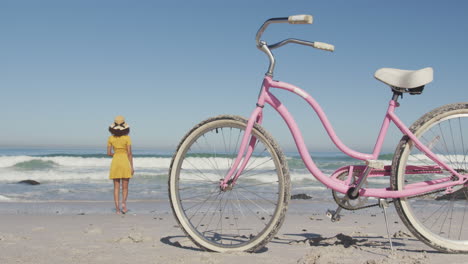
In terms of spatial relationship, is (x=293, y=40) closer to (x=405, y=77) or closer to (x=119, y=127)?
(x=405, y=77)

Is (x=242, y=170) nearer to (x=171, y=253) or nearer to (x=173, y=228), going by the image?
(x=171, y=253)

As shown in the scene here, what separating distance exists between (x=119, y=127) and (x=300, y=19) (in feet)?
15.2

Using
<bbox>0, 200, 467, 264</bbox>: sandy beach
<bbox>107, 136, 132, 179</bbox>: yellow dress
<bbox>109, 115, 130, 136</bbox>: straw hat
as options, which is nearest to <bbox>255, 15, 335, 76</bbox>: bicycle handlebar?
<bbox>0, 200, 467, 264</bbox>: sandy beach

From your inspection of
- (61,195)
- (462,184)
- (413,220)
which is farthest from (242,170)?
(61,195)

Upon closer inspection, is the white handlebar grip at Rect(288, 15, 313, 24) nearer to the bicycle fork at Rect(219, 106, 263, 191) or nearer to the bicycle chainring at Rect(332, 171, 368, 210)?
the bicycle fork at Rect(219, 106, 263, 191)

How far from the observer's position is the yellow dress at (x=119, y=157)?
7160mm

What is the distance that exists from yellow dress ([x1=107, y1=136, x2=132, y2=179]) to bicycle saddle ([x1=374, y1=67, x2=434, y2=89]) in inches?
190

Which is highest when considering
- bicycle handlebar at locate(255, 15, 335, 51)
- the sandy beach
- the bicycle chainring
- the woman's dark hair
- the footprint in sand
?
bicycle handlebar at locate(255, 15, 335, 51)

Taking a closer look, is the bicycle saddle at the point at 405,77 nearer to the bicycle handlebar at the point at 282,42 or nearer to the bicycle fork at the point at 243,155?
the bicycle handlebar at the point at 282,42

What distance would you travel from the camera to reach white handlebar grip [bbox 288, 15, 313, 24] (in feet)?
10.4

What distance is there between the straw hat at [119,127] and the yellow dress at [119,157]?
0.11m

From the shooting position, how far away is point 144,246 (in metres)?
3.74

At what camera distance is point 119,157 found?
7.18 metres

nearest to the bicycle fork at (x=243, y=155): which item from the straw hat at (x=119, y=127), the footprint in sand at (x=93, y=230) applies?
the footprint in sand at (x=93, y=230)
